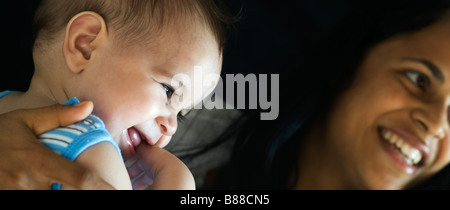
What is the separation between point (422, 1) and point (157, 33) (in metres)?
0.78

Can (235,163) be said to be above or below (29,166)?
above

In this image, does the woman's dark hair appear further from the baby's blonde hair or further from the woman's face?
the baby's blonde hair

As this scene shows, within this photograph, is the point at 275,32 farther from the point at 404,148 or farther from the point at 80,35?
the point at 80,35

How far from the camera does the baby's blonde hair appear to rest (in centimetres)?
91

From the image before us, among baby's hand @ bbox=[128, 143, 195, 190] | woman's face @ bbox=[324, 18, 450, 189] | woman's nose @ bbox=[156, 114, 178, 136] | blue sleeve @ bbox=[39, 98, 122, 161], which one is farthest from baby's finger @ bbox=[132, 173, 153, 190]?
woman's face @ bbox=[324, 18, 450, 189]

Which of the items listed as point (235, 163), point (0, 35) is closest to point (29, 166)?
point (0, 35)

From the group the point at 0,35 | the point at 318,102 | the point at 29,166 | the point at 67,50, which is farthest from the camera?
the point at 318,102

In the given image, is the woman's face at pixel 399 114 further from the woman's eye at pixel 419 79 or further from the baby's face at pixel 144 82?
the baby's face at pixel 144 82

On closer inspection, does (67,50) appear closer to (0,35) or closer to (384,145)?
(0,35)

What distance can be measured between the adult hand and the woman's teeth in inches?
30.1

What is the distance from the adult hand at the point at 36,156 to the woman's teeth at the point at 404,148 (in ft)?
2.51

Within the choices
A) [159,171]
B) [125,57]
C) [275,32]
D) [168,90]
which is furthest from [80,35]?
[275,32]

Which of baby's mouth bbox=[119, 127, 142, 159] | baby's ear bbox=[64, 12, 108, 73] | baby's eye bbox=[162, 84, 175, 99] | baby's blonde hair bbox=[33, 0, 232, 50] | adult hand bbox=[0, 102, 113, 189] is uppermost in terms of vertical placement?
baby's blonde hair bbox=[33, 0, 232, 50]

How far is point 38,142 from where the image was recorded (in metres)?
0.73
